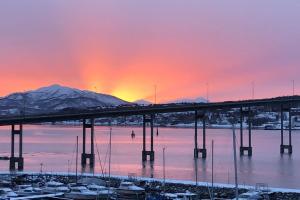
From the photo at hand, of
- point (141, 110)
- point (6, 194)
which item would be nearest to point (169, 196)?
point (6, 194)

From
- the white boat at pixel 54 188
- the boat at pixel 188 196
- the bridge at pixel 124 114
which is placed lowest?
the boat at pixel 188 196

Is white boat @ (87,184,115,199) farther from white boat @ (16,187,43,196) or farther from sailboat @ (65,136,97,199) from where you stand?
white boat @ (16,187,43,196)

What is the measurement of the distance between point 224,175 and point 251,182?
5461mm

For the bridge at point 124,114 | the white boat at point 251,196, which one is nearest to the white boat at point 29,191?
the white boat at point 251,196

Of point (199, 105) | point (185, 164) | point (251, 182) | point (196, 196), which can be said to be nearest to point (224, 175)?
point (251, 182)

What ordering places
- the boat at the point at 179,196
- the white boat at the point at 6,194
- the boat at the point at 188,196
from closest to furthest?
the white boat at the point at 6,194, the boat at the point at 179,196, the boat at the point at 188,196

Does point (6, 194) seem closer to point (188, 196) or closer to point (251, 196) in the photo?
point (188, 196)

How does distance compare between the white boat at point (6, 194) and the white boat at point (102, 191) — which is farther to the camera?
the white boat at point (102, 191)

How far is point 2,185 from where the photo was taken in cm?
3775

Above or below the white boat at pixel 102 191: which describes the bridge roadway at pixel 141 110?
above

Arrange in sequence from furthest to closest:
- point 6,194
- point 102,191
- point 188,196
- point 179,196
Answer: point 102,191
point 179,196
point 188,196
point 6,194

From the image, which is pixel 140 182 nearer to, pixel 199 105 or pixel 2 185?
pixel 2 185

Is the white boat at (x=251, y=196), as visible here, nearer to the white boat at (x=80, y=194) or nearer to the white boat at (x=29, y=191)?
the white boat at (x=80, y=194)

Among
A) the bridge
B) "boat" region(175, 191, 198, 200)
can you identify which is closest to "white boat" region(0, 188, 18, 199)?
"boat" region(175, 191, 198, 200)
